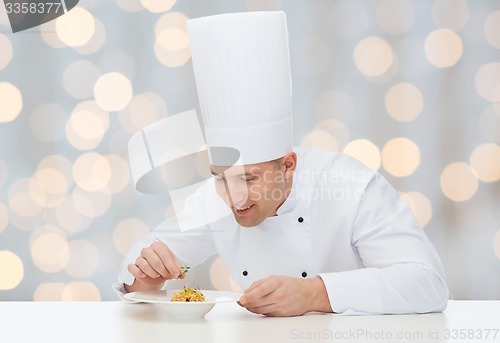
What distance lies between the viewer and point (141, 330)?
1481 millimetres

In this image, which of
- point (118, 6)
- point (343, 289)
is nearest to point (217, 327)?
point (343, 289)

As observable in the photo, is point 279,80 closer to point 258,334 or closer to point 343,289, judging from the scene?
point 343,289

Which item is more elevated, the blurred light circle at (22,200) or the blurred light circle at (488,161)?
the blurred light circle at (22,200)

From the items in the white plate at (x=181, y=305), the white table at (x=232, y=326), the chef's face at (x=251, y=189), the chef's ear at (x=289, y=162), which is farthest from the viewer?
the chef's ear at (x=289, y=162)

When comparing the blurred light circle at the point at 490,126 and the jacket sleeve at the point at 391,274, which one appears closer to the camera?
the jacket sleeve at the point at 391,274

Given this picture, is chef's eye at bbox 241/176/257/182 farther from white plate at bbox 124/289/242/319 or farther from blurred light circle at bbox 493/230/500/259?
blurred light circle at bbox 493/230/500/259

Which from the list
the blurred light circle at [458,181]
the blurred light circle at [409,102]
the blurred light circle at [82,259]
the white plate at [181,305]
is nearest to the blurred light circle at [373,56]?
the blurred light circle at [409,102]

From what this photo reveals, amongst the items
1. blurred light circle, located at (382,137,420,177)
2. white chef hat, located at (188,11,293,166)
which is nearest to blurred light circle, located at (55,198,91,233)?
blurred light circle, located at (382,137,420,177)

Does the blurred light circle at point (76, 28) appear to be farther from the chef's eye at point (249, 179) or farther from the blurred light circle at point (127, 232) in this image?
the chef's eye at point (249, 179)

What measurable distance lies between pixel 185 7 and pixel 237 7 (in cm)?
23

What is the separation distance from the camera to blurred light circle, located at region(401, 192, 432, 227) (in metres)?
3.21

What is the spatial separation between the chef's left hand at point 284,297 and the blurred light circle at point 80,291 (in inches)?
71.9

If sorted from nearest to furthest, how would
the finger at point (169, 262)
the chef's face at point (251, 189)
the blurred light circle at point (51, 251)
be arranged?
1. the finger at point (169, 262)
2. the chef's face at point (251, 189)
3. the blurred light circle at point (51, 251)

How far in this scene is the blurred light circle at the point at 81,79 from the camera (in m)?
3.26
